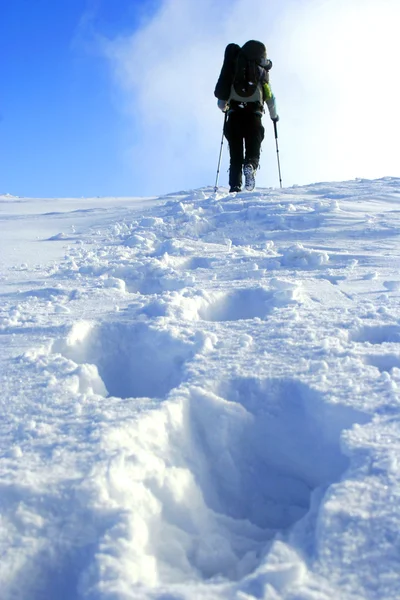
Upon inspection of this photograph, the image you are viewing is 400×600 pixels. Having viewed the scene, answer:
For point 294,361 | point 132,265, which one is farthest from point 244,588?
point 132,265

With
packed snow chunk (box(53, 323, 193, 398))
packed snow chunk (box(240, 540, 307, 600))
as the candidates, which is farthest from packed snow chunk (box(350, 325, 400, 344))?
packed snow chunk (box(240, 540, 307, 600))

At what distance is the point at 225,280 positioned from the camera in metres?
3.96

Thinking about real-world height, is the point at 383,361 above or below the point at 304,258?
below

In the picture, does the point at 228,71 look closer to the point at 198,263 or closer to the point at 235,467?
the point at 198,263

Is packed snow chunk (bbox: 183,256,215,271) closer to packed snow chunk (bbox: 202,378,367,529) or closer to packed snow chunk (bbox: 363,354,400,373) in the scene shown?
packed snow chunk (bbox: 363,354,400,373)

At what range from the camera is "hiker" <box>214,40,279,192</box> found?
24.1 feet

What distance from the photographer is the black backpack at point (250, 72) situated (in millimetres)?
7285

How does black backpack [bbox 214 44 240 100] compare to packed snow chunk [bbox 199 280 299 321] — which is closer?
packed snow chunk [bbox 199 280 299 321]

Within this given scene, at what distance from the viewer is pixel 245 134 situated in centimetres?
779

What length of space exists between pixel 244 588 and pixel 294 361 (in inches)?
48.3

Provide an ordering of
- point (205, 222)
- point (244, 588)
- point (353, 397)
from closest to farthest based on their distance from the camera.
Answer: point (244, 588)
point (353, 397)
point (205, 222)

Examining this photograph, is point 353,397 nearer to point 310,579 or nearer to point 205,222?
point 310,579

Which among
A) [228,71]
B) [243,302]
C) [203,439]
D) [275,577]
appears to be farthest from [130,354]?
[228,71]

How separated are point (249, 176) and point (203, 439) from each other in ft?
21.4
